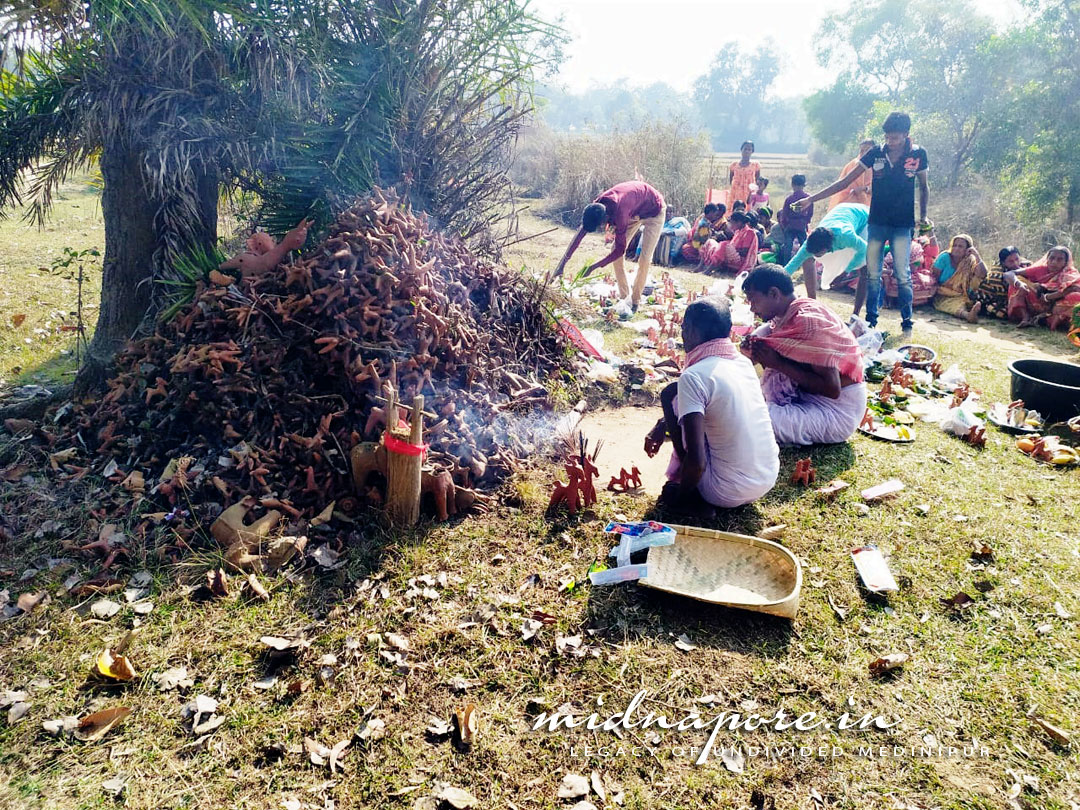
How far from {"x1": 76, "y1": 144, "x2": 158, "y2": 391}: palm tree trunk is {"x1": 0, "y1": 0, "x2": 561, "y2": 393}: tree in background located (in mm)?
10

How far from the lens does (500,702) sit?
242cm

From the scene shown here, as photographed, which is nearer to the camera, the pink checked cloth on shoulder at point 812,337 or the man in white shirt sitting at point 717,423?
the man in white shirt sitting at point 717,423

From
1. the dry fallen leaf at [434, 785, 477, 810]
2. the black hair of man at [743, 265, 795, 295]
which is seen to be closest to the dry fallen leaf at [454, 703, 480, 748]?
the dry fallen leaf at [434, 785, 477, 810]

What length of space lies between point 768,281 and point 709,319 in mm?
827

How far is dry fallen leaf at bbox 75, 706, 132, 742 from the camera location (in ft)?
7.33

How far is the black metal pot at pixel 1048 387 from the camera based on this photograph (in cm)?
469

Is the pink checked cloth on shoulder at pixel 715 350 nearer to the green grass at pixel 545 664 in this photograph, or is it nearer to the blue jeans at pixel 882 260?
the green grass at pixel 545 664

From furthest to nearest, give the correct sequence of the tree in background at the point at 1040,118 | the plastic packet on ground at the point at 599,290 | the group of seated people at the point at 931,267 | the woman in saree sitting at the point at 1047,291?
1. the tree in background at the point at 1040,118
2. the plastic packet on ground at the point at 599,290
3. the woman in saree sitting at the point at 1047,291
4. the group of seated people at the point at 931,267

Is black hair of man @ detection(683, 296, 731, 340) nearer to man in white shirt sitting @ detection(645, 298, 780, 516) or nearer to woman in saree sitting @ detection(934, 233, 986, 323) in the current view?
man in white shirt sitting @ detection(645, 298, 780, 516)

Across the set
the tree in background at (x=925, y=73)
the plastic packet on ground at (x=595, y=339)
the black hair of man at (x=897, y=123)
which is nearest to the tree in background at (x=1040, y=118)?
the tree in background at (x=925, y=73)

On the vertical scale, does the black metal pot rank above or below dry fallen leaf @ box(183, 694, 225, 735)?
above

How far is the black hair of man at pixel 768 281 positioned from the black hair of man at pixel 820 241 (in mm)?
2667

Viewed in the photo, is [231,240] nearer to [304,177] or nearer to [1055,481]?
[304,177]

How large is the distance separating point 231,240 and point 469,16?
282 centimetres
